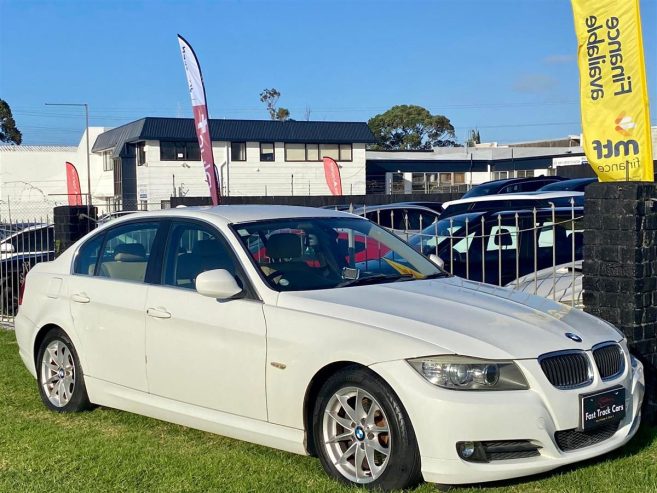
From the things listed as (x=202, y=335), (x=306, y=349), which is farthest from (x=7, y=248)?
(x=306, y=349)

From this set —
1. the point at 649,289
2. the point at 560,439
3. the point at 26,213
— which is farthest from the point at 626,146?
the point at 26,213

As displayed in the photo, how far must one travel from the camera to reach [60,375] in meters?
7.04

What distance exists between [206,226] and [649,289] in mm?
3165

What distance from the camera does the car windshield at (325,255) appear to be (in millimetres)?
5676

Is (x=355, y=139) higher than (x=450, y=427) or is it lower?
higher

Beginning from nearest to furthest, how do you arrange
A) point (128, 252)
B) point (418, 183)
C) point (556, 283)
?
point (128, 252)
point (556, 283)
point (418, 183)

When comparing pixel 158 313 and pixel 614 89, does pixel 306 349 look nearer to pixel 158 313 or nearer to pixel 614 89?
pixel 158 313

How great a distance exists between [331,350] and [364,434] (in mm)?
493

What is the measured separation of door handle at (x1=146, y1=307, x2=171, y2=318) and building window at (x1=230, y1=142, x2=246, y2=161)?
40503 mm

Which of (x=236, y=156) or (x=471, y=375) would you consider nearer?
(x=471, y=375)

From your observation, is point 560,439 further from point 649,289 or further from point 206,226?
point 206,226

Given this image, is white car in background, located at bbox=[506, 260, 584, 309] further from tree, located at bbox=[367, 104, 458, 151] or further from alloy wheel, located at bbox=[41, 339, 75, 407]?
tree, located at bbox=[367, 104, 458, 151]

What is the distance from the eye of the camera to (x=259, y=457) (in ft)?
18.2

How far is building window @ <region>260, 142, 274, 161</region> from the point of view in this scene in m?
46.8
